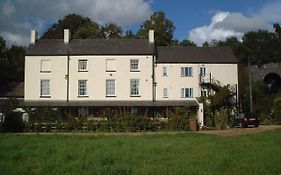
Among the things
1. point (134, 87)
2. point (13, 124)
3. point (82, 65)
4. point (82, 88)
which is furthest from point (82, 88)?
point (13, 124)

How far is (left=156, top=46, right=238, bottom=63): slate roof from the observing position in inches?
2141

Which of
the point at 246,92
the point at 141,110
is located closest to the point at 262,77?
the point at 246,92

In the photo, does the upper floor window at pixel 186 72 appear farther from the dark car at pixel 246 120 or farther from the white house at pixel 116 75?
the dark car at pixel 246 120

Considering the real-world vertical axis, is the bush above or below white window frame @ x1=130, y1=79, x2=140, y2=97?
below

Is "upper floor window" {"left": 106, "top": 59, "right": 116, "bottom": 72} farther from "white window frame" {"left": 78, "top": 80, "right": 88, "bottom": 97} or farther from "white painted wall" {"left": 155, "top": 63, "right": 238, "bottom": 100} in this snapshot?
"white painted wall" {"left": 155, "top": 63, "right": 238, "bottom": 100}

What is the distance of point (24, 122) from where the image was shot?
37625mm

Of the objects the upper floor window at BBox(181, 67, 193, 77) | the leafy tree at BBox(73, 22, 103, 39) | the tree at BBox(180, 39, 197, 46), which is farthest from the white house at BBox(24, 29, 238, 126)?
the tree at BBox(180, 39, 197, 46)

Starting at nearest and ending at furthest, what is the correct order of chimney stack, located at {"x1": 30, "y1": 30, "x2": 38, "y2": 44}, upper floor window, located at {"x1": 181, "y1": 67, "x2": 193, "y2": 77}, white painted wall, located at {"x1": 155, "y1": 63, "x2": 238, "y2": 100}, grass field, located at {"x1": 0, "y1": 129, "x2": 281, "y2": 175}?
grass field, located at {"x1": 0, "y1": 129, "x2": 281, "y2": 175}
white painted wall, located at {"x1": 155, "y1": 63, "x2": 238, "y2": 100}
upper floor window, located at {"x1": 181, "y1": 67, "x2": 193, "y2": 77}
chimney stack, located at {"x1": 30, "y1": 30, "x2": 38, "y2": 44}

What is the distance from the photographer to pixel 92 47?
180 feet

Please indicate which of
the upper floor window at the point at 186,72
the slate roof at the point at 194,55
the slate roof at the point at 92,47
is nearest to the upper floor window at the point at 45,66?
the slate roof at the point at 92,47

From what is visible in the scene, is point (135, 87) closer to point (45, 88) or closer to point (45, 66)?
point (45, 88)

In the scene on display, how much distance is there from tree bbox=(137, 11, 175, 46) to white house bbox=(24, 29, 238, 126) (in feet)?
67.1

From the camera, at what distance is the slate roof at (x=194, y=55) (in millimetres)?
54375

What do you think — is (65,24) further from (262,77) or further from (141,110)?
(262,77)
